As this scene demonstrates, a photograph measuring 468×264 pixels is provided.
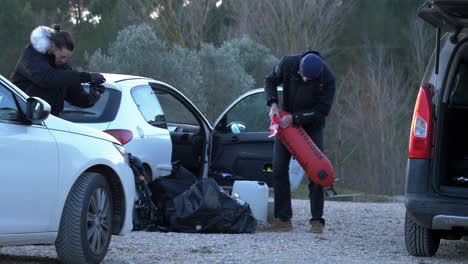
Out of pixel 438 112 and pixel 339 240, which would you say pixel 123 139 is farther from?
pixel 438 112

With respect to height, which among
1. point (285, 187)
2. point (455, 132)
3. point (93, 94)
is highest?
point (93, 94)

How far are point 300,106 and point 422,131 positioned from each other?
2285 mm

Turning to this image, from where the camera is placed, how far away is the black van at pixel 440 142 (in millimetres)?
8234

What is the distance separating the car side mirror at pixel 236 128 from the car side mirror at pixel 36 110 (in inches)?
182

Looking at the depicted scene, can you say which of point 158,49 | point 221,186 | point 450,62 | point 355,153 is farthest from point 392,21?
point 450,62

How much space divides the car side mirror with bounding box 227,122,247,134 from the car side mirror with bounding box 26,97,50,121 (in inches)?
182

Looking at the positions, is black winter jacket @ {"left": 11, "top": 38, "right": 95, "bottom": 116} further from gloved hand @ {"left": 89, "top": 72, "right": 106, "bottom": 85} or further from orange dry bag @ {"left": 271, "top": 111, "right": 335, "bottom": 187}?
orange dry bag @ {"left": 271, "top": 111, "right": 335, "bottom": 187}

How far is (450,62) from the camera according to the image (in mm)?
8555

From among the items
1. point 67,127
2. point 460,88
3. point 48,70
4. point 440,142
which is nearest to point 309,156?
point 460,88

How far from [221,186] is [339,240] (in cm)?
181

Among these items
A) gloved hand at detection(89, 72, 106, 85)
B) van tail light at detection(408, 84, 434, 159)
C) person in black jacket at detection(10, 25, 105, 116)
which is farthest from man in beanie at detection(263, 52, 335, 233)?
person in black jacket at detection(10, 25, 105, 116)

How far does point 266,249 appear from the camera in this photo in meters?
9.09

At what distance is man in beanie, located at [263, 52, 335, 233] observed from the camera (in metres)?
10.4

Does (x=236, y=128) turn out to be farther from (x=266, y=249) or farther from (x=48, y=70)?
(x=48, y=70)
